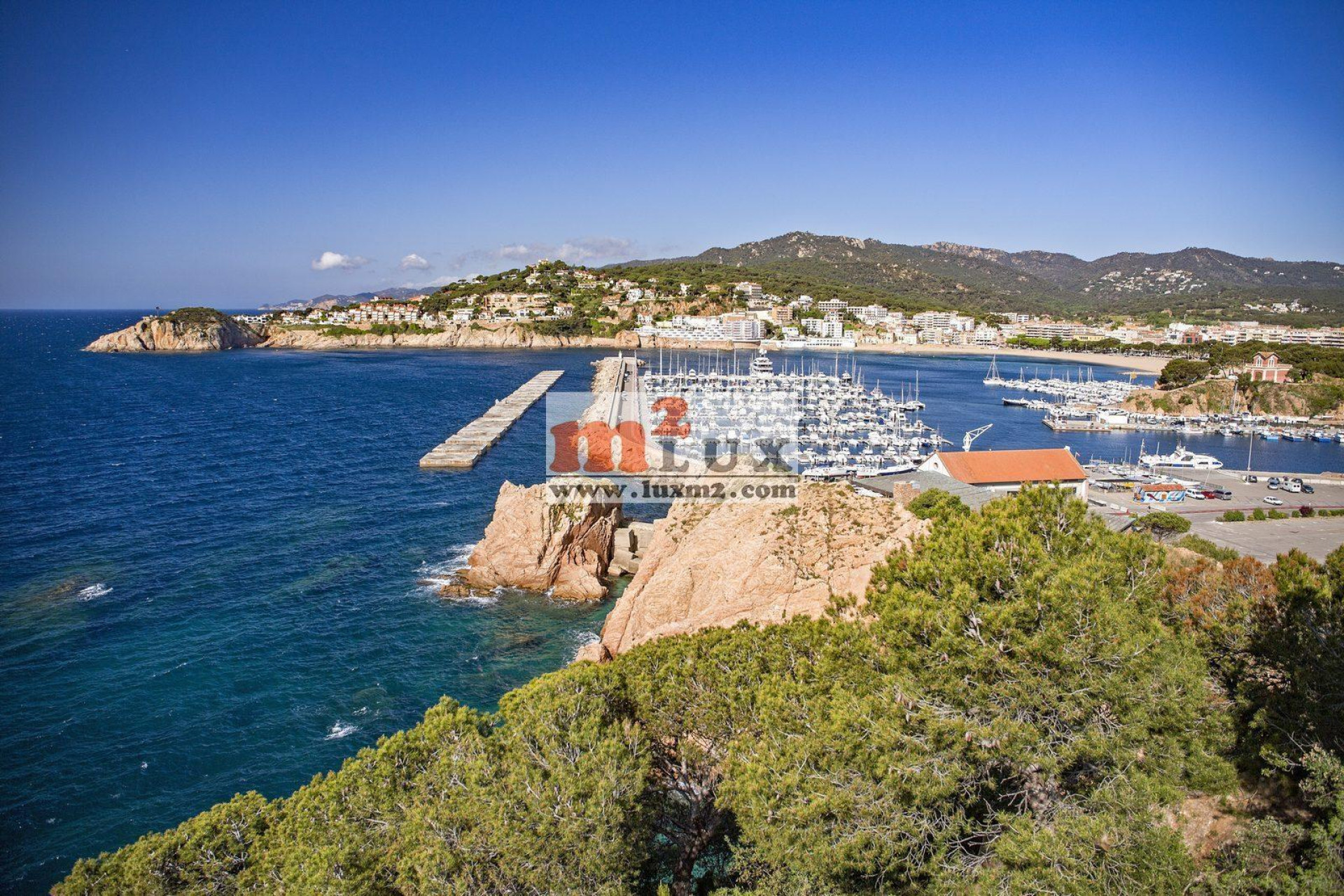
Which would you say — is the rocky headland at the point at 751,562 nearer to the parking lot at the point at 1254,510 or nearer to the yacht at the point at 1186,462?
the parking lot at the point at 1254,510

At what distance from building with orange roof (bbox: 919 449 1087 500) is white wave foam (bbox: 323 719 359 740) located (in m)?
21.1

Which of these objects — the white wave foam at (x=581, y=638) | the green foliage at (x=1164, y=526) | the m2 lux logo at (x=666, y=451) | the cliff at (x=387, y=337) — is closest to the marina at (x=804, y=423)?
the m2 lux logo at (x=666, y=451)

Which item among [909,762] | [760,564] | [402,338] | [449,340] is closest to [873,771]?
[909,762]

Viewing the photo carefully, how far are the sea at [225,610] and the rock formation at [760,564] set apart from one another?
3.60 meters

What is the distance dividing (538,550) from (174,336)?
11887 centimetres

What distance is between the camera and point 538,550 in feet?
81.3

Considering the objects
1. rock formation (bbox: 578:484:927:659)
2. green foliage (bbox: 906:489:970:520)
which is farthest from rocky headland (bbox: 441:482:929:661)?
green foliage (bbox: 906:489:970:520)

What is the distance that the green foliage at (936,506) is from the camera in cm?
1004

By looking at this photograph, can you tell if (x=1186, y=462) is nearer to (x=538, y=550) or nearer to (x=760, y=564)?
(x=760, y=564)

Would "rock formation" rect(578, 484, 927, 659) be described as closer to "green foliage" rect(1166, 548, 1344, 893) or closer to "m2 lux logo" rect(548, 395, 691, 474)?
"green foliage" rect(1166, 548, 1344, 893)

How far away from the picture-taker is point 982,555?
858cm

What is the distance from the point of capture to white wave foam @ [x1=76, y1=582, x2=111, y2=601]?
23547mm

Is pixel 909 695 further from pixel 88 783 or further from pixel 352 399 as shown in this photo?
pixel 352 399

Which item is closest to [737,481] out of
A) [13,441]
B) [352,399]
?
[13,441]
